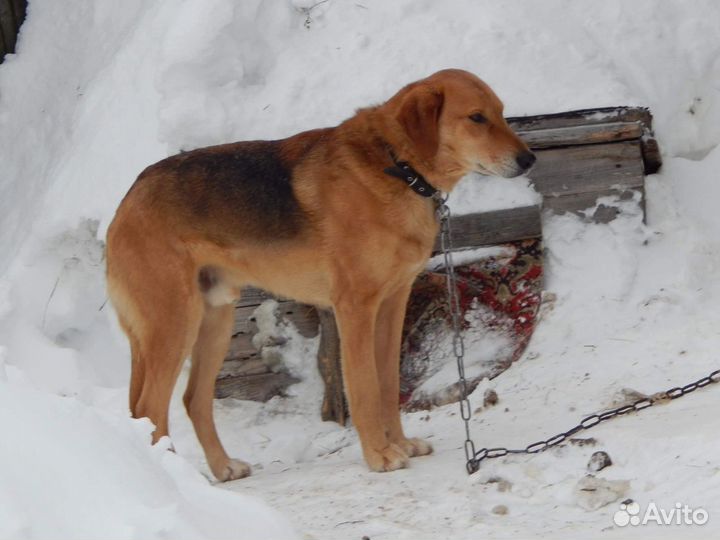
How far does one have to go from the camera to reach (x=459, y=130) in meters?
5.41

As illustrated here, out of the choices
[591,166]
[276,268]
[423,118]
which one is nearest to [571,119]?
[591,166]

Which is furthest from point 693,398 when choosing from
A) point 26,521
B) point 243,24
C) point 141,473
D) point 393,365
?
point 243,24

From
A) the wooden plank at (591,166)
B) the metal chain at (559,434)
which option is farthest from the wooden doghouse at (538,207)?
the metal chain at (559,434)

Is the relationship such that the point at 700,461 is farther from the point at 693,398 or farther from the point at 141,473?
the point at 141,473

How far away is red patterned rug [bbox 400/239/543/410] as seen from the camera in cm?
670

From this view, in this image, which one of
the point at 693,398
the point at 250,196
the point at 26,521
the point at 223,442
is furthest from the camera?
the point at 223,442

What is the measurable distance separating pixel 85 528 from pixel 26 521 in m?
0.15

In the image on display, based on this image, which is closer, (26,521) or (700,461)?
(26,521)

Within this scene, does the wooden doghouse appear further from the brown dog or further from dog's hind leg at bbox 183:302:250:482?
the brown dog

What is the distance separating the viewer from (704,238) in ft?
22.4

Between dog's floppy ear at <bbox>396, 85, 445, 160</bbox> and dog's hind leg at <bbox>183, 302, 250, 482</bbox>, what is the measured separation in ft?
4.61

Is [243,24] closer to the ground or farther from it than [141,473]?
closer to the ground

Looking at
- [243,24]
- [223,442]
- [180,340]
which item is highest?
[243,24]

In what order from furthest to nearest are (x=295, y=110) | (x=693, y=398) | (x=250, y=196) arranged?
(x=295, y=110) < (x=250, y=196) < (x=693, y=398)
